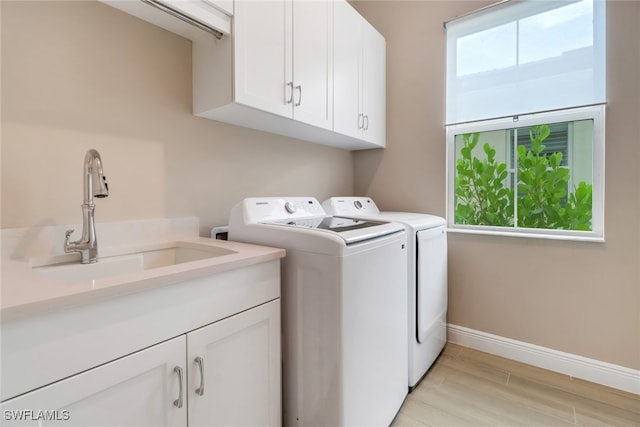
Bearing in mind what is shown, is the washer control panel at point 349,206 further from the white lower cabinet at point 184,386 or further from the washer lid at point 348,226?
the white lower cabinet at point 184,386

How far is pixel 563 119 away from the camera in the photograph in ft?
6.05

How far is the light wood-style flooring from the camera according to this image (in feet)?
4.78

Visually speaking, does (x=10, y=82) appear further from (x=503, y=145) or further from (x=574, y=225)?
(x=574, y=225)

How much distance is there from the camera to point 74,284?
0.69 m

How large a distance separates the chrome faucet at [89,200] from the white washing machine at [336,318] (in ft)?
1.77

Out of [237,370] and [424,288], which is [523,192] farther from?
[237,370]

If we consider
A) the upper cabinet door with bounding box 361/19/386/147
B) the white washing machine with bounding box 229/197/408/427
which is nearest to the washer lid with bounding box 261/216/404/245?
the white washing machine with bounding box 229/197/408/427

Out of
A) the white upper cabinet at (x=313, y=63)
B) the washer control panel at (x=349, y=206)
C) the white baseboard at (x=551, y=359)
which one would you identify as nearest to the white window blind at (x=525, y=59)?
the washer control panel at (x=349, y=206)

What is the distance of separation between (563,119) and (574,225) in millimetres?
661

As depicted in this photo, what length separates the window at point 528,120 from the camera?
177 cm

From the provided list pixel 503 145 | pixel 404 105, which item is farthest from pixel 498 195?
pixel 404 105

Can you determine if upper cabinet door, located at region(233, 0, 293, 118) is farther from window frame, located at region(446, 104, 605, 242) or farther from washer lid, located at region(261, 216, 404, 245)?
window frame, located at region(446, 104, 605, 242)

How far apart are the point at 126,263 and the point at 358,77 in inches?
70.9

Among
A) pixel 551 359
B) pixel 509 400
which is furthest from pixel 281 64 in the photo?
pixel 551 359
